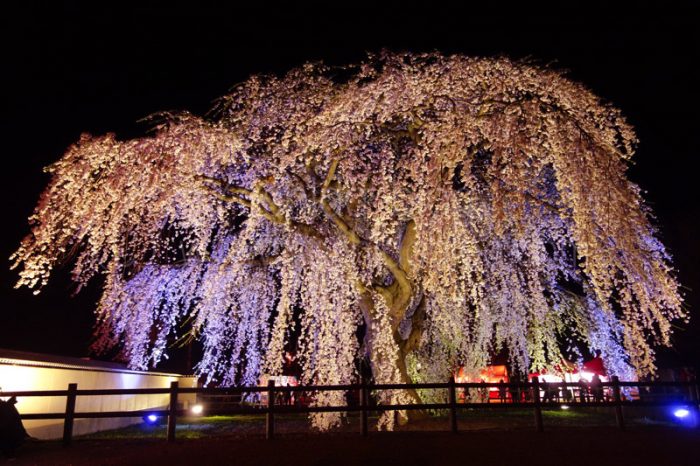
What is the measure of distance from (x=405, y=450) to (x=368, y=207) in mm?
4622

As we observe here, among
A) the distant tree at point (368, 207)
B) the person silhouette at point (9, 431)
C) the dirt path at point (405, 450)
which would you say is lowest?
the dirt path at point (405, 450)

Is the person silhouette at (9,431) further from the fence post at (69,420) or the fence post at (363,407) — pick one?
the fence post at (363,407)

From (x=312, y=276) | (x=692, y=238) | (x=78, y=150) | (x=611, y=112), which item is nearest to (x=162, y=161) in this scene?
(x=78, y=150)

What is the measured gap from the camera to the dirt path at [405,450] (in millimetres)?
6445

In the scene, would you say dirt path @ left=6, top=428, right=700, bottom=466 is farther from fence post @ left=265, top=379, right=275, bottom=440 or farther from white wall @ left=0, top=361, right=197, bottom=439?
white wall @ left=0, top=361, right=197, bottom=439

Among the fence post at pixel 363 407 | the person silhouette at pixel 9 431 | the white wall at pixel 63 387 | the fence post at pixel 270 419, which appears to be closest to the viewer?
the person silhouette at pixel 9 431

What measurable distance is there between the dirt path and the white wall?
10.3ft

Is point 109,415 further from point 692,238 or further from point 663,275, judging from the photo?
point 692,238

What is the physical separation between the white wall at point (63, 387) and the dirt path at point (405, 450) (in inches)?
124

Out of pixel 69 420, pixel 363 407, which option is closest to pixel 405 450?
pixel 363 407

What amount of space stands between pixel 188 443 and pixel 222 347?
14.9ft

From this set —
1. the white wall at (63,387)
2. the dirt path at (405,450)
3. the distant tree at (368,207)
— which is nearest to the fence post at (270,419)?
the dirt path at (405,450)

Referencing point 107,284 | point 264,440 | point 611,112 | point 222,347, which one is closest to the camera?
point 264,440

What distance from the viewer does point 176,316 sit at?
1273 centimetres
